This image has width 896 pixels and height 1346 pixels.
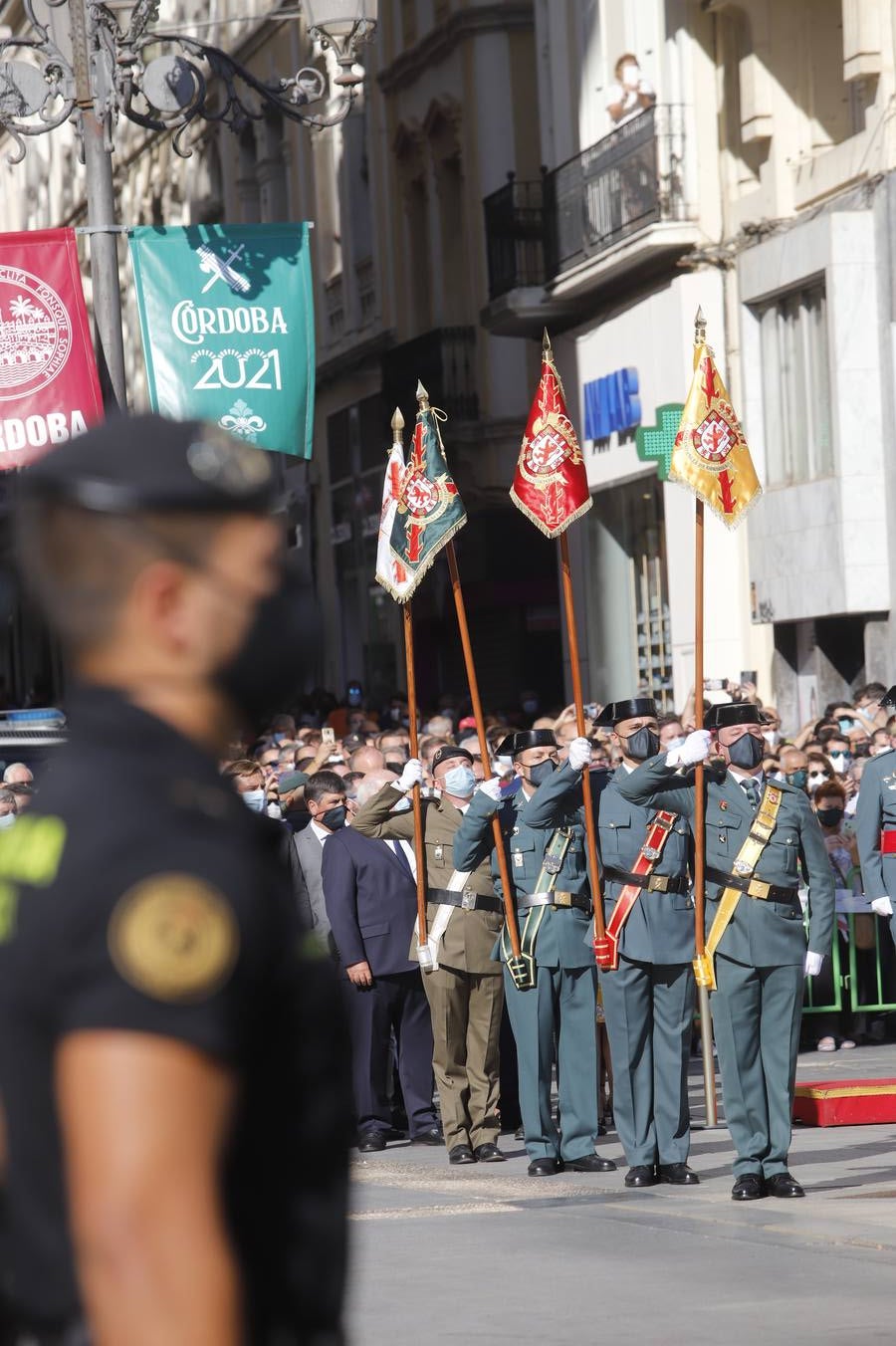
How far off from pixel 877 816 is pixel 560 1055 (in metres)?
2.97

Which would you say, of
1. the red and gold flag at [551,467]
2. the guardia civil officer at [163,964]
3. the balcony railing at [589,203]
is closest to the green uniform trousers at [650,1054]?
the red and gold flag at [551,467]

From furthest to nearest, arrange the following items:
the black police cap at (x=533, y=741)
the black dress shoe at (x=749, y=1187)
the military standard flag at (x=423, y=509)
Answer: the military standard flag at (x=423, y=509) → the black police cap at (x=533, y=741) → the black dress shoe at (x=749, y=1187)

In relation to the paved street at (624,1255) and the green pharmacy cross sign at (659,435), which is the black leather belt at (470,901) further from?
the green pharmacy cross sign at (659,435)

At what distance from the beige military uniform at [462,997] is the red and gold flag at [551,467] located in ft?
5.15

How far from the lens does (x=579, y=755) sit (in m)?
11.4

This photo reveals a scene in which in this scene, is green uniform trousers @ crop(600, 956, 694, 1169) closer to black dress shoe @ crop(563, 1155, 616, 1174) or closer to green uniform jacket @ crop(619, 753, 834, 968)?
green uniform jacket @ crop(619, 753, 834, 968)

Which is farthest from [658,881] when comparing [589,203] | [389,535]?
[589,203]

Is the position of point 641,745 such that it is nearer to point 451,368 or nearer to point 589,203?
point 589,203

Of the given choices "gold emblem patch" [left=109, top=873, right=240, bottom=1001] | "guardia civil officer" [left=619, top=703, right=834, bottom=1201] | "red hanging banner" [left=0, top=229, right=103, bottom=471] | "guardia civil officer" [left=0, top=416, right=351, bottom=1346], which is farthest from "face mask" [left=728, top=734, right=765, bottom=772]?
"gold emblem patch" [left=109, top=873, right=240, bottom=1001]

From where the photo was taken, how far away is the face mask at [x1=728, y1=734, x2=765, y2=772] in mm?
11109

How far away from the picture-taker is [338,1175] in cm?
236

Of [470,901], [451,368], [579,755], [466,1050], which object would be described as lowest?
[466,1050]

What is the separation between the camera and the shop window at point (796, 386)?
22703mm

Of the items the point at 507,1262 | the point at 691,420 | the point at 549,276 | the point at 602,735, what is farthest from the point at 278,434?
the point at 549,276
